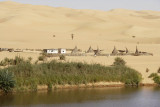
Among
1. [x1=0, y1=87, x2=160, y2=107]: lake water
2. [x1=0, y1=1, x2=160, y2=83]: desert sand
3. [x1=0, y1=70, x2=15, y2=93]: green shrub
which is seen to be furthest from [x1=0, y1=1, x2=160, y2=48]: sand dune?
[x1=0, y1=70, x2=15, y2=93]: green shrub

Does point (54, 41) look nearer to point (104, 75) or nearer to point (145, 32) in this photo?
point (145, 32)

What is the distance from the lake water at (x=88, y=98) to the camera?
20.1 m

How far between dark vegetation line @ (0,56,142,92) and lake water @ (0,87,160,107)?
79 cm

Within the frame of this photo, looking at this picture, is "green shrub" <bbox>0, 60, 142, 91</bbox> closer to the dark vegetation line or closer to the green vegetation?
the dark vegetation line

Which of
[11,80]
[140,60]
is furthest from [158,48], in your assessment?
[11,80]

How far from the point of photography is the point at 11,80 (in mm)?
22078

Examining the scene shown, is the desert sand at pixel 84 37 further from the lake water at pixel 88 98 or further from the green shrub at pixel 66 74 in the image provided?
the lake water at pixel 88 98

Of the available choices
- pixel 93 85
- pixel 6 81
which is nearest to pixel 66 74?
pixel 93 85

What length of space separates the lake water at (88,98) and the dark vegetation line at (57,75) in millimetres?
785

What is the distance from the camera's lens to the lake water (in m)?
20.1

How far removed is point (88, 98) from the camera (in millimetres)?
21797

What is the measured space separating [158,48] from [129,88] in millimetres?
24233

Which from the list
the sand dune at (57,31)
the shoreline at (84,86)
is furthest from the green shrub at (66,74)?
the sand dune at (57,31)

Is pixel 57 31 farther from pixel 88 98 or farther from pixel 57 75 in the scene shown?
pixel 88 98
